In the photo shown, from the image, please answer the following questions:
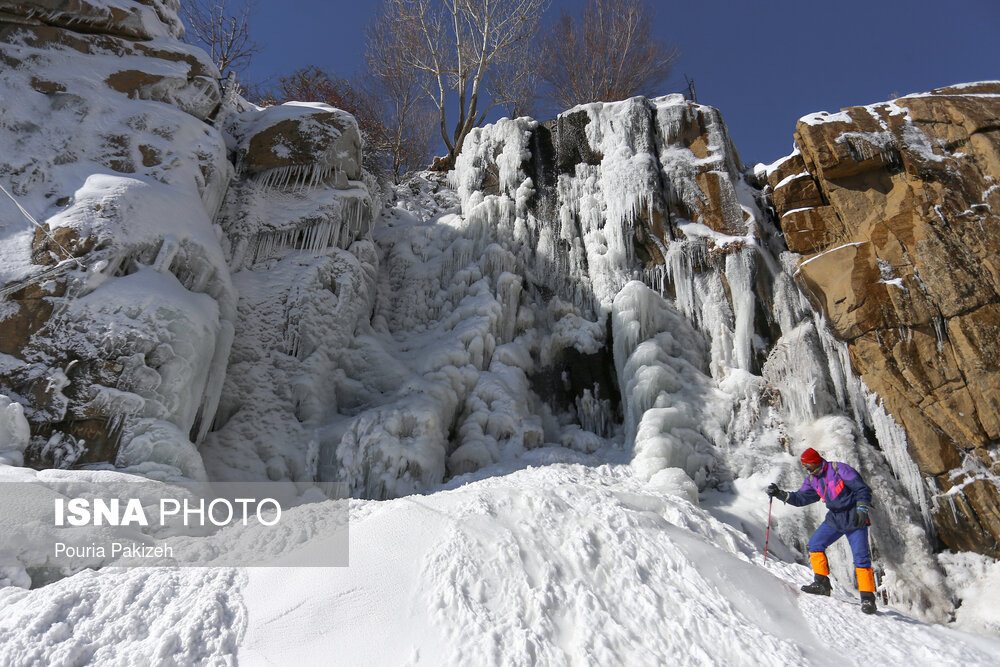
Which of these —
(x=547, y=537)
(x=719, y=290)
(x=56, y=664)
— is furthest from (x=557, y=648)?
(x=719, y=290)

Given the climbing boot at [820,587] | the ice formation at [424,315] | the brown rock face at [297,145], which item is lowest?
the climbing boot at [820,587]

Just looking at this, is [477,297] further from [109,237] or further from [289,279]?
[109,237]

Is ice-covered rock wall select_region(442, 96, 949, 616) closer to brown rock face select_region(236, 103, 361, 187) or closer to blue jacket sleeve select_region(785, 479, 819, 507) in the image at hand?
blue jacket sleeve select_region(785, 479, 819, 507)

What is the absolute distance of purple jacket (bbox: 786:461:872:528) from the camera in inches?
163

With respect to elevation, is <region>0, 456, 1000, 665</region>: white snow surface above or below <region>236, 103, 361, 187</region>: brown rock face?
below

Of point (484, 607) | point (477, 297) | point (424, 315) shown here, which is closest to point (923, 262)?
point (477, 297)

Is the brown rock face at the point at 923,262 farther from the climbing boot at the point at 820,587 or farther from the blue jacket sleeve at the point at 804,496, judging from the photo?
the climbing boot at the point at 820,587

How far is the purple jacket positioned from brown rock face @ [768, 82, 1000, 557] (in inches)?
127

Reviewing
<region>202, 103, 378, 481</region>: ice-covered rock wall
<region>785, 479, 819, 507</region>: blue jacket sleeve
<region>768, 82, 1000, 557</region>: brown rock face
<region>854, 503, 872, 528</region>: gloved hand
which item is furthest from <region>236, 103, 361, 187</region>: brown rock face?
<region>854, 503, 872, 528</region>: gloved hand

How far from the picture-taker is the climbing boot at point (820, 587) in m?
4.16

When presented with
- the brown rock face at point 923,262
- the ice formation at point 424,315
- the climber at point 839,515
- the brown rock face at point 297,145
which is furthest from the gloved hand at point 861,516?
the brown rock face at point 297,145

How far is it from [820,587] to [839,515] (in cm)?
51

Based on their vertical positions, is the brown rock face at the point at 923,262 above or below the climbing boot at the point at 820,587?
above

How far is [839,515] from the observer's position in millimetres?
4234
